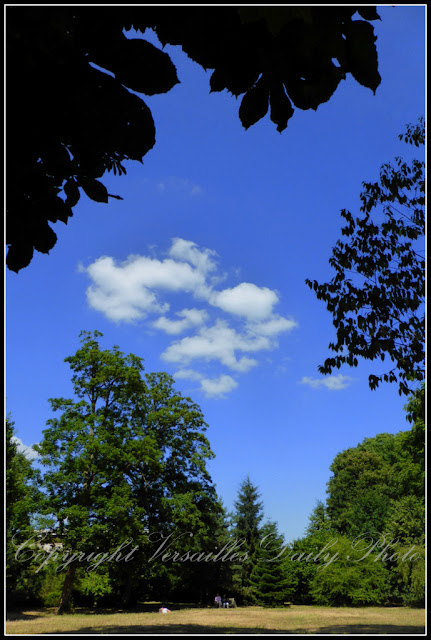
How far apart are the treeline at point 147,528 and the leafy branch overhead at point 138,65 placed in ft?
47.5

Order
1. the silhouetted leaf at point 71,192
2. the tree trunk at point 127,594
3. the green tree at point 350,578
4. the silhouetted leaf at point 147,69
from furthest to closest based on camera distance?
the tree trunk at point 127,594, the green tree at point 350,578, the silhouetted leaf at point 71,192, the silhouetted leaf at point 147,69

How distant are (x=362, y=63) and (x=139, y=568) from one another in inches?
979

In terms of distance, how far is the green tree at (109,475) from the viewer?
2056 centimetres

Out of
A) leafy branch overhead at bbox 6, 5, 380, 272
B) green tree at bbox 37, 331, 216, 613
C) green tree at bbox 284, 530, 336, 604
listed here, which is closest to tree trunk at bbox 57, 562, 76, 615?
green tree at bbox 37, 331, 216, 613

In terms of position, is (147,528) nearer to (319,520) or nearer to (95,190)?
(319,520)

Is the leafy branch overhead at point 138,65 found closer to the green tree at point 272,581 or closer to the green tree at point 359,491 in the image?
the green tree at point 272,581

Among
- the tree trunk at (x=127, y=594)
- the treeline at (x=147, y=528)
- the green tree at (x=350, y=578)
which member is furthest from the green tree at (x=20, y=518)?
the green tree at (x=350, y=578)

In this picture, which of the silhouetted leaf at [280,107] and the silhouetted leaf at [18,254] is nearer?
the silhouetted leaf at [280,107]

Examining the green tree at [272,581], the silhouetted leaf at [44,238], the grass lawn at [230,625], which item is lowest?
the green tree at [272,581]

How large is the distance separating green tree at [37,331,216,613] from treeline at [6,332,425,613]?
0.06 metres

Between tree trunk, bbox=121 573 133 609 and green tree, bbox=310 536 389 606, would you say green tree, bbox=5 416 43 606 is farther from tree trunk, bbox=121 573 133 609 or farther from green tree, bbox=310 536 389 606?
green tree, bbox=310 536 389 606

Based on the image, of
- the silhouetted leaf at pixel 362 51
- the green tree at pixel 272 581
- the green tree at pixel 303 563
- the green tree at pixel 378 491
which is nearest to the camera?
the silhouetted leaf at pixel 362 51

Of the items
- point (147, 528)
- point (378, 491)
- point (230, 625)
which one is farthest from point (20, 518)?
point (378, 491)

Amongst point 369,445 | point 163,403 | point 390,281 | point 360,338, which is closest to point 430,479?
point 360,338
